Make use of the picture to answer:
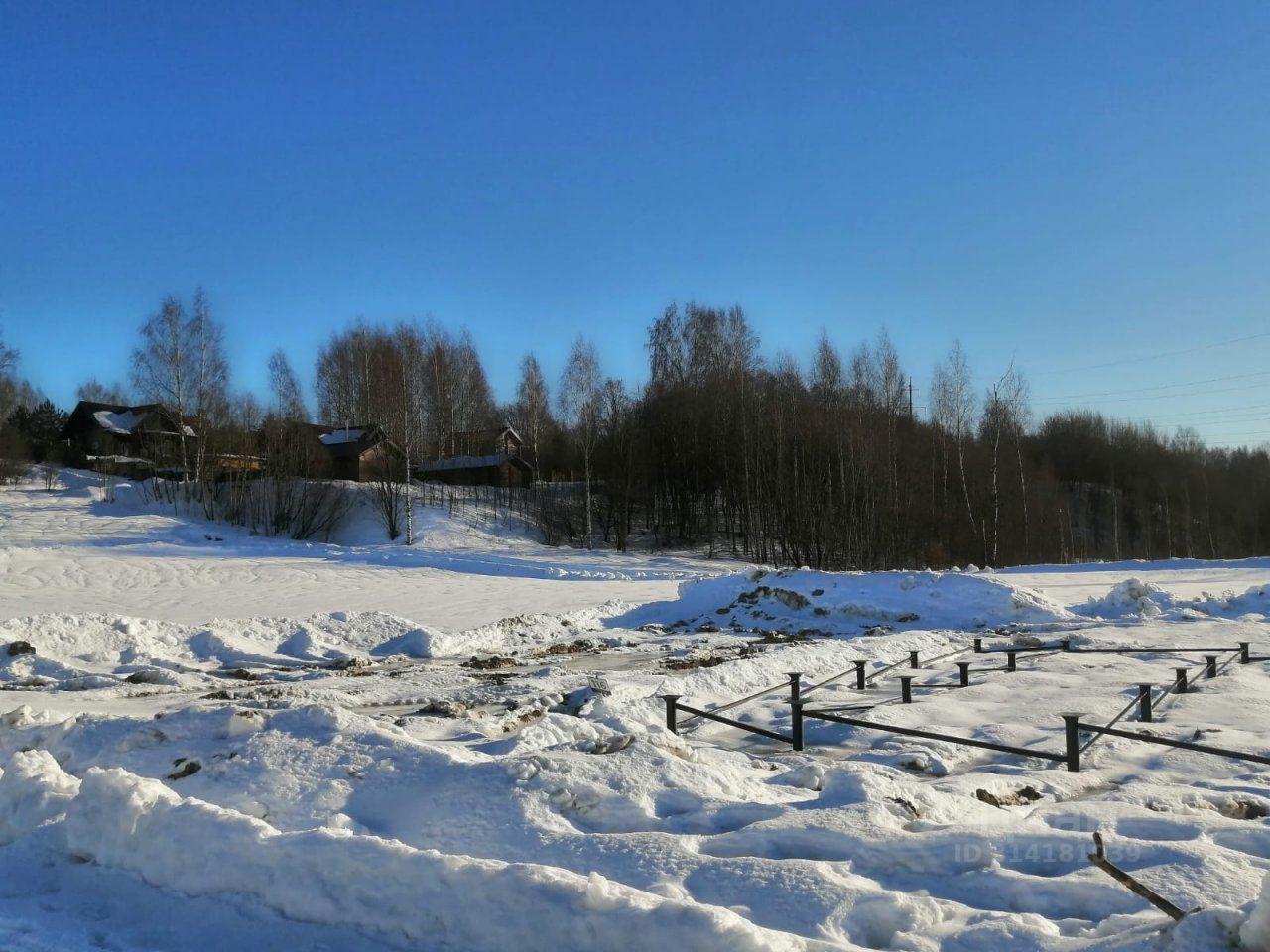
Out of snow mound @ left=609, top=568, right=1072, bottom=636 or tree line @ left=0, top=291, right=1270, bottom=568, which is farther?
tree line @ left=0, top=291, right=1270, bottom=568

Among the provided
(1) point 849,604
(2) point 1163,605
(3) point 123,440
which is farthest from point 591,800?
(3) point 123,440

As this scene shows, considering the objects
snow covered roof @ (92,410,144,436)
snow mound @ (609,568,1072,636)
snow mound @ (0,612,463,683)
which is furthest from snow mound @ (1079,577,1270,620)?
snow covered roof @ (92,410,144,436)

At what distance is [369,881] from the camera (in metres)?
3.64

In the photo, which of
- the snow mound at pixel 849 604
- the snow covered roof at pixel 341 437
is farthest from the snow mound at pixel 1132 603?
the snow covered roof at pixel 341 437

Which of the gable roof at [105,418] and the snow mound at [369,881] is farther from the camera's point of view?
the gable roof at [105,418]

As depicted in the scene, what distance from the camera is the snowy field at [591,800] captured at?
3412 mm

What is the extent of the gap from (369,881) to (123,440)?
5307 centimetres

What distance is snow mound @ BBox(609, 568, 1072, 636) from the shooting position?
49.1ft

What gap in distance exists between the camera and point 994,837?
160 inches

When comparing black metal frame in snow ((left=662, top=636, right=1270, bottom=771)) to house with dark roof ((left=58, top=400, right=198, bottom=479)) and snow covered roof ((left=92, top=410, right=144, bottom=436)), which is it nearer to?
house with dark roof ((left=58, top=400, right=198, bottom=479))

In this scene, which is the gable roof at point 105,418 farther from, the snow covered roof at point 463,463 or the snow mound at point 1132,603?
the snow mound at point 1132,603

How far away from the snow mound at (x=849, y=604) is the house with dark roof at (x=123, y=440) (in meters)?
27.1

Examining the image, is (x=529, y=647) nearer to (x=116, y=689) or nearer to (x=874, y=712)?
(x=116, y=689)

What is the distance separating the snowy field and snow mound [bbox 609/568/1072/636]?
2.56 metres
